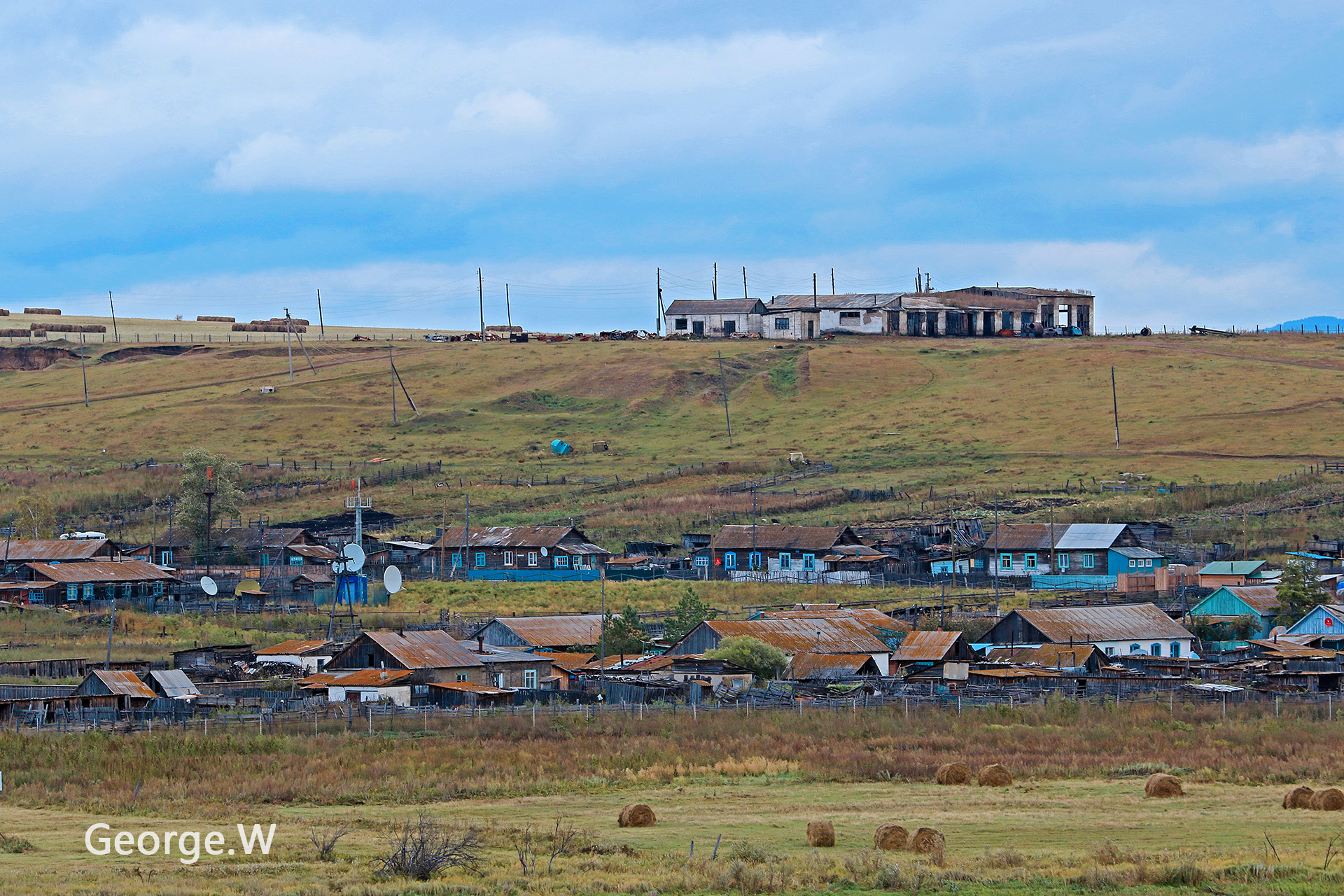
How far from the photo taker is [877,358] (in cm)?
13538

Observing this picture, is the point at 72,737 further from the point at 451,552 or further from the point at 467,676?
the point at 451,552

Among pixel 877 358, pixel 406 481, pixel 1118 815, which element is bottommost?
pixel 1118 815

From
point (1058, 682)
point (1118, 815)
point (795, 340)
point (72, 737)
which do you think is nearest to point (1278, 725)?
point (1058, 682)

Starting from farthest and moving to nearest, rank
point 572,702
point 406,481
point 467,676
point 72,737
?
point 406,481 → point 467,676 → point 572,702 → point 72,737

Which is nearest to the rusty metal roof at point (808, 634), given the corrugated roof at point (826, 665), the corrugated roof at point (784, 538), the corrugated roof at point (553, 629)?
the corrugated roof at point (826, 665)

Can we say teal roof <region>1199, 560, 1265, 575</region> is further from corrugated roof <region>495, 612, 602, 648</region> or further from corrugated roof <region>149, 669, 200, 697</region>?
corrugated roof <region>149, 669, 200, 697</region>

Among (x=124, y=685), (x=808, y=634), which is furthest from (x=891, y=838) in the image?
(x=808, y=634)

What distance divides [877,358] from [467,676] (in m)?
92.5

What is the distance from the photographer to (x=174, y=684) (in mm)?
42781

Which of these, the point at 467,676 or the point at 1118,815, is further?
the point at 467,676

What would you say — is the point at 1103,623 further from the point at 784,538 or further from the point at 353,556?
the point at 353,556

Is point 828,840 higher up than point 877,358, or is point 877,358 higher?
point 877,358

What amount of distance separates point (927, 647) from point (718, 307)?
10647 centimetres

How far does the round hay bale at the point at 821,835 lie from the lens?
23641 millimetres
